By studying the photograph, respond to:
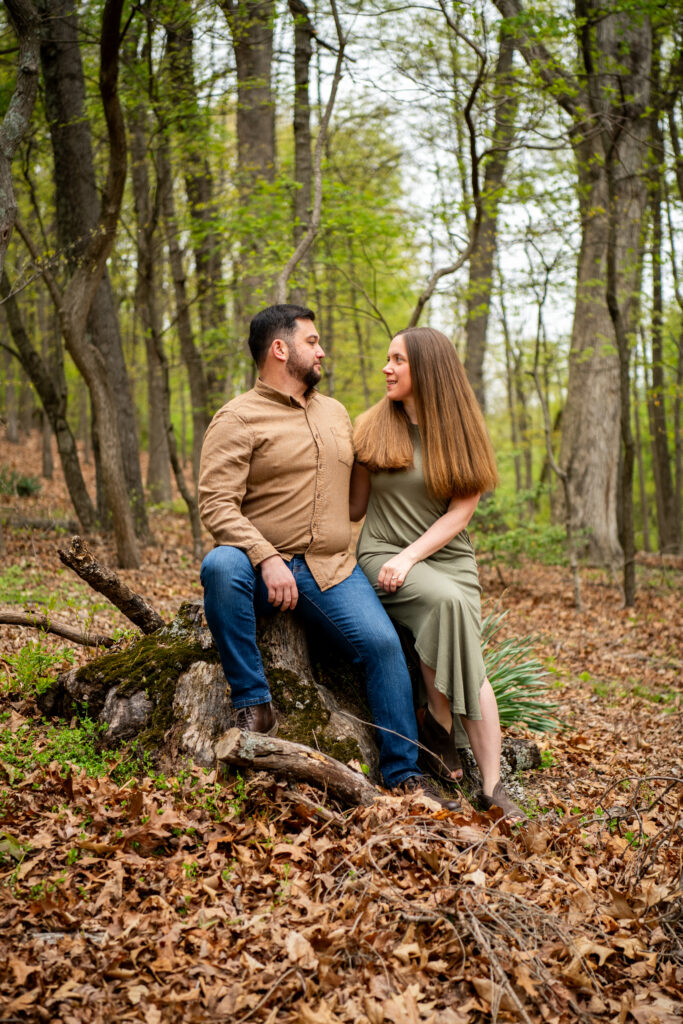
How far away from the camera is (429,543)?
12.0ft

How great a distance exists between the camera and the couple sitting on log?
10.9 feet

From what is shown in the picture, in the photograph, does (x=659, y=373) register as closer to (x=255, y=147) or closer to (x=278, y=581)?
(x=255, y=147)

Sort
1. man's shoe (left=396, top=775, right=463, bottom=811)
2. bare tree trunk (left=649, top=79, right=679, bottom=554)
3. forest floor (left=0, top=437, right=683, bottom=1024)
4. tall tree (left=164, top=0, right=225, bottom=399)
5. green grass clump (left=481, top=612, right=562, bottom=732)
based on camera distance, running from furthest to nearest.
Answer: bare tree trunk (left=649, top=79, right=679, bottom=554) < tall tree (left=164, top=0, right=225, bottom=399) < green grass clump (left=481, top=612, right=562, bottom=732) < man's shoe (left=396, top=775, right=463, bottom=811) < forest floor (left=0, top=437, right=683, bottom=1024)

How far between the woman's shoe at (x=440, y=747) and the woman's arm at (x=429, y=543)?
28.2 inches

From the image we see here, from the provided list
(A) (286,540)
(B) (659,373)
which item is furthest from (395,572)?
(B) (659,373)

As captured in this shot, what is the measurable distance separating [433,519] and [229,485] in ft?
3.52

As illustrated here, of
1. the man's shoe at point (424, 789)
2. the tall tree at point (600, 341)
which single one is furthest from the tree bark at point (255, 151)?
the man's shoe at point (424, 789)

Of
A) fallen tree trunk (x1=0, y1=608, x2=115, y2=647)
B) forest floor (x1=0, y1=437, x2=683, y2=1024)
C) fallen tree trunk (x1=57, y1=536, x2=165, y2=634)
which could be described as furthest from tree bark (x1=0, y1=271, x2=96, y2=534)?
forest floor (x1=0, y1=437, x2=683, y2=1024)

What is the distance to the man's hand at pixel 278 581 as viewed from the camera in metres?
3.31

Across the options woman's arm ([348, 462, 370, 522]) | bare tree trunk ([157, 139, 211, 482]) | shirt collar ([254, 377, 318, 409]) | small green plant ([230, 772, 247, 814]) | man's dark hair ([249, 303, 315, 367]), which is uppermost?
bare tree trunk ([157, 139, 211, 482])

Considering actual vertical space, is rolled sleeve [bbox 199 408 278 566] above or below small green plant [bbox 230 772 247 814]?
above

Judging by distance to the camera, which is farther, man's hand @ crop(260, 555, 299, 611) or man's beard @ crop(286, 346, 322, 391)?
man's beard @ crop(286, 346, 322, 391)

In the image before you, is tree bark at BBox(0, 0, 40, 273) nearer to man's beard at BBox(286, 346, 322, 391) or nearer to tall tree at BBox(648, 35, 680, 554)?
man's beard at BBox(286, 346, 322, 391)

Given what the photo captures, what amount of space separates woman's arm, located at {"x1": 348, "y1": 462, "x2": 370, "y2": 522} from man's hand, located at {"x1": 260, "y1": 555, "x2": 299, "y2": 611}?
0.74m
